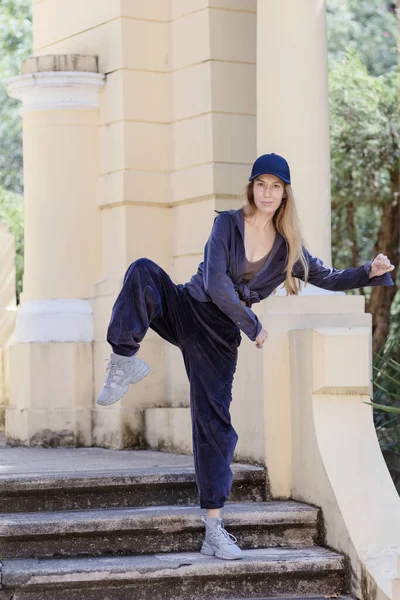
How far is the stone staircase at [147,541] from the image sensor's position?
215 inches

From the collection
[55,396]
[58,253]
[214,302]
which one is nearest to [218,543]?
[214,302]

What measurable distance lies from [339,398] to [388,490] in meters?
0.55

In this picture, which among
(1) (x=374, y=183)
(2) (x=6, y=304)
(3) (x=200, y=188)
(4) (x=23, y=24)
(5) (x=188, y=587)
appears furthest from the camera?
(4) (x=23, y=24)

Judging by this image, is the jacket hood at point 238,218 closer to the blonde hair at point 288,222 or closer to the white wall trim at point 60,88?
the blonde hair at point 288,222

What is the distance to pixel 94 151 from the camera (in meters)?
8.54

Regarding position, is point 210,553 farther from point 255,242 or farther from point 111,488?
point 255,242

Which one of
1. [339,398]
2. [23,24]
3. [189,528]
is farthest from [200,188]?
[23,24]

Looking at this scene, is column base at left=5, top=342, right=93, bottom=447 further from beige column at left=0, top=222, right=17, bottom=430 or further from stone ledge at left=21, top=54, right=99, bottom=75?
stone ledge at left=21, top=54, right=99, bottom=75

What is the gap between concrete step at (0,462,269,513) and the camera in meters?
6.08

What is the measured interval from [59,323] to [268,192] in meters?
3.06

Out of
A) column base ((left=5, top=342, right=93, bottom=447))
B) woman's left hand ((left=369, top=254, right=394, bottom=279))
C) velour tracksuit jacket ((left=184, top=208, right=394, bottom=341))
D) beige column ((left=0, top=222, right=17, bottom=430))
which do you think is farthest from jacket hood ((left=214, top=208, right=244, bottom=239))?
beige column ((left=0, top=222, right=17, bottom=430))

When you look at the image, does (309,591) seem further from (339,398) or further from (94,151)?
(94,151)

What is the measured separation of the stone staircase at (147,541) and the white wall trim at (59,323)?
201 centimetres

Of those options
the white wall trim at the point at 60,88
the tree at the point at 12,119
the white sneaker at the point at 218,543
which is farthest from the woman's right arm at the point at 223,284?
the tree at the point at 12,119
